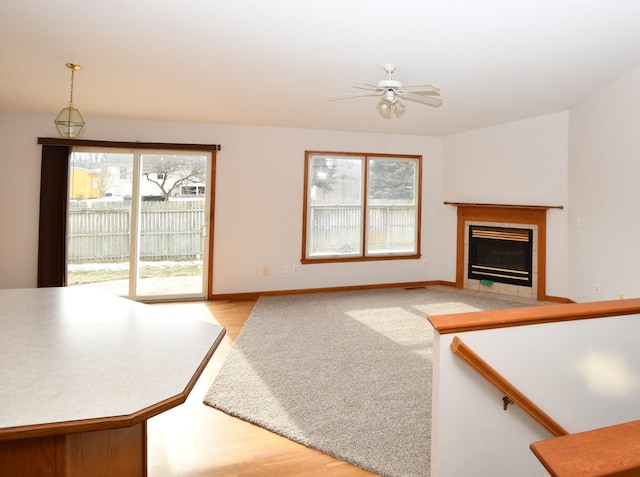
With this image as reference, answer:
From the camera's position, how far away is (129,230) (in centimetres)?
520

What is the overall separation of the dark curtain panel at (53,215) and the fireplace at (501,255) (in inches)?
228

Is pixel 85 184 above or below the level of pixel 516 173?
below

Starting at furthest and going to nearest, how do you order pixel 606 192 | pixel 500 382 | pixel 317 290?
pixel 317 290 < pixel 606 192 < pixel 500 382

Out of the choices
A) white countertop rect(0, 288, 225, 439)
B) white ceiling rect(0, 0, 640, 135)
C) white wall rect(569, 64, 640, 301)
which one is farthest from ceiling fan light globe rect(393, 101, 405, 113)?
white wall rect(569, 64, 640, 301)

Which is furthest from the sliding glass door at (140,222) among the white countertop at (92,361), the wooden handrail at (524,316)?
the wooden handrail at (524,316)

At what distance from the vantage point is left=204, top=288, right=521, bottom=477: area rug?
225 centimetres

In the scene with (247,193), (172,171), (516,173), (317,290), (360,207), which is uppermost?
(516,173)

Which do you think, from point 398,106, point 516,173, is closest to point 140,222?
point 398,106

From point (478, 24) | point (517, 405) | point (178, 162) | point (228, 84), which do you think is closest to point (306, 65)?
point (228, 84)

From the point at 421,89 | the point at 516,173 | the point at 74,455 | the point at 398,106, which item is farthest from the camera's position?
the point at 516,173

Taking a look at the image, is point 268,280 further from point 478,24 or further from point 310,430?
point 478,24

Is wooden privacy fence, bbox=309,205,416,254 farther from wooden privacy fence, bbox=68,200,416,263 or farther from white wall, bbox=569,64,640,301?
white wall, bbox=569,64,640,301

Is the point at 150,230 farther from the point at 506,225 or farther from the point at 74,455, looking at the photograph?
the point at 506,225

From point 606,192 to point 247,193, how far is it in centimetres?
450
